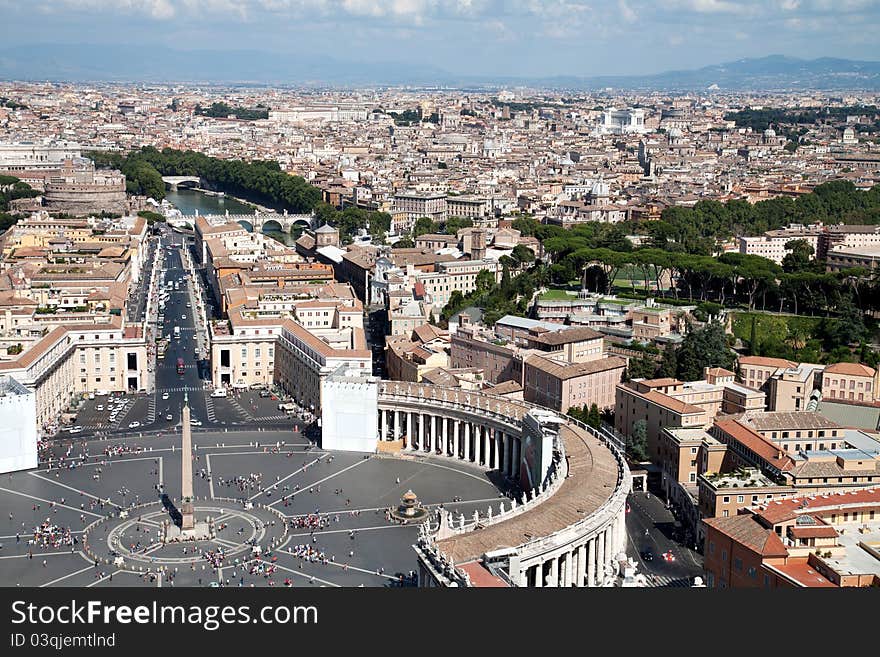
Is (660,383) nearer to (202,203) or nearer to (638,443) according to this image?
(638,443)

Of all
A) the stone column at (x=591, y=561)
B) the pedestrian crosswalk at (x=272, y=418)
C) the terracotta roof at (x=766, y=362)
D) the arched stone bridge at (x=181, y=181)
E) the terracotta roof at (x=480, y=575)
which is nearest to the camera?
the terracotta roof at (x=480, y=575)

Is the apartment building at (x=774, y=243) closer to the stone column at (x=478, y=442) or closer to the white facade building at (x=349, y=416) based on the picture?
the stone column at (x=478, y=442)

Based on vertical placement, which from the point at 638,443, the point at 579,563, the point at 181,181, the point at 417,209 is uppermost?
the point at 181,181

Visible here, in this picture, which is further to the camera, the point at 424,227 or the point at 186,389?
the point at 424,227

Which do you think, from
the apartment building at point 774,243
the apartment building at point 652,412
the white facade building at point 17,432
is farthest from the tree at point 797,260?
the white facade building at point 17,432

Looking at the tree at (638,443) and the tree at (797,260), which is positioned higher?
the tree at (797,260)

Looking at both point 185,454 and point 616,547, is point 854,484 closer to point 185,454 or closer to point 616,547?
point 616,547

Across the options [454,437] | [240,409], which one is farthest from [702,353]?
[240,409]
